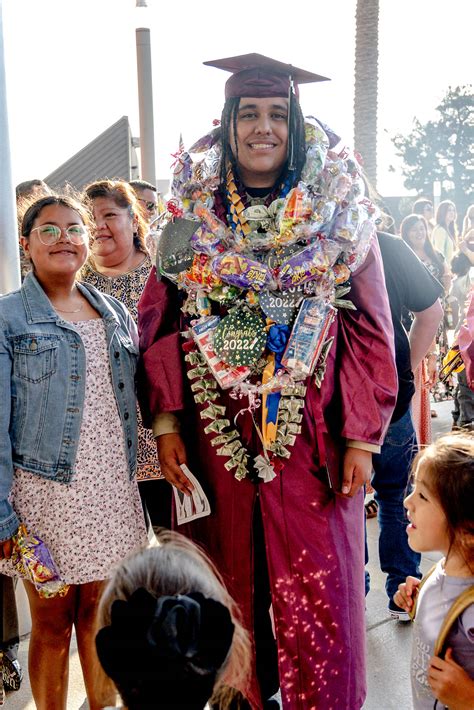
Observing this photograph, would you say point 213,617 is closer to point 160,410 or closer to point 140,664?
point 140,664

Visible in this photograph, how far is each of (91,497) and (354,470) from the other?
856mm

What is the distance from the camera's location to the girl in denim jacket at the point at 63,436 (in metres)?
2.23

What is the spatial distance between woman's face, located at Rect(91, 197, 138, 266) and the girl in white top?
6.44 ft

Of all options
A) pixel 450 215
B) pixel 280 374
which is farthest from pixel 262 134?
pixel 450 215

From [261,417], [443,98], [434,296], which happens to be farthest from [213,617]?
[443,98]

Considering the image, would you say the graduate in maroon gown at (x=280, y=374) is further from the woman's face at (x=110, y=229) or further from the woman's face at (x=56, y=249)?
the woman's face at (x=110, y=229)

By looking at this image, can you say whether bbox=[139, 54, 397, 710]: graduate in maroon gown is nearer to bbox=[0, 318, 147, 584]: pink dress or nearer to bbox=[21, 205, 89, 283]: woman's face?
bbox=[0, 318, 147, 584]: pink dress

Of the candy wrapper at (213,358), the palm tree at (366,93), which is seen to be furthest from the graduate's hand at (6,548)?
the palm tree at (366,93)

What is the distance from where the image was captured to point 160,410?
7.72 feet

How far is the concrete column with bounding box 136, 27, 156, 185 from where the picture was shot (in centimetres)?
782

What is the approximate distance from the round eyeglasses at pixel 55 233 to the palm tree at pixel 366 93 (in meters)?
8.00

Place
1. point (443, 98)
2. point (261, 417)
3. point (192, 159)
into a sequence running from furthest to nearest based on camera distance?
1. point (443, 98)
2. point (192, 159)
3. point (261, 417)

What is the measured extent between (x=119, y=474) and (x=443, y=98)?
1485 inches

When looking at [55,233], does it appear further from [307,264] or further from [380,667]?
[380,667]
